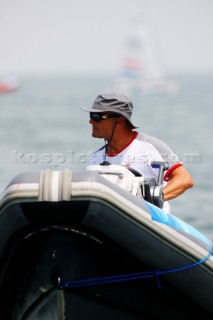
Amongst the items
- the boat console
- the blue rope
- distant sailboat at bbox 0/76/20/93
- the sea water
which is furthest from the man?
distant sailboat at bbox 0/76/20/93

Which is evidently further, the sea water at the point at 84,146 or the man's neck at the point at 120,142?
the sea water at the point at 84,146

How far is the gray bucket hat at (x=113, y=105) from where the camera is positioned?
16.6ft

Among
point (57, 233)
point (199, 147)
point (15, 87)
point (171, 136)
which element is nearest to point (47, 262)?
point (57, 233)

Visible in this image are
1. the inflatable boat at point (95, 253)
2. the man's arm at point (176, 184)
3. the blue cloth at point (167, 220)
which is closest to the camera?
the inflatable boat at point (95, 253)

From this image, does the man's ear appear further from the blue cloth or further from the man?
the blue cloth

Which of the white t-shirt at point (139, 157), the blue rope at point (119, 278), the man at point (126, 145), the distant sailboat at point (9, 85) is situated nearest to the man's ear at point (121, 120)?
the man at point (126, 145)

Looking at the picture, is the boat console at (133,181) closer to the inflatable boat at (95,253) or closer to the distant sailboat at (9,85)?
the inflatable boat at (95,253)

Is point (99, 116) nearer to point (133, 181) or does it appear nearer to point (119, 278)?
point (133, 181)

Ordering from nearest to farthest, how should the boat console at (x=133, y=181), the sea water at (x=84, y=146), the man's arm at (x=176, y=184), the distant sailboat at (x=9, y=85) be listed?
1. the boat console at (x=133, y=181)
2. the man's arm at (x=176, y=184)
3. the sea water at (x=84, y=146)
4. the distant sailboat at (x=9, y=85)

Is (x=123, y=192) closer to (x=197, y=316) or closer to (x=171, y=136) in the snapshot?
(x=197, y=316)

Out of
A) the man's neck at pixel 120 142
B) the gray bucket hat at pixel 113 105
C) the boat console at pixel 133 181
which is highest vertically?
the gray bucket hat at pixel 113 105

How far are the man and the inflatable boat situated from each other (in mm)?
395

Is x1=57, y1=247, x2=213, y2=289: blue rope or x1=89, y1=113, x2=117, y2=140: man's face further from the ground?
x1=89, y1=113, x2=117, y2=140: man's face

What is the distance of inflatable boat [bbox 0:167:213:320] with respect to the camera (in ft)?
14.0
